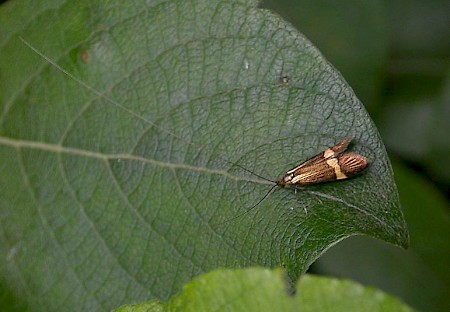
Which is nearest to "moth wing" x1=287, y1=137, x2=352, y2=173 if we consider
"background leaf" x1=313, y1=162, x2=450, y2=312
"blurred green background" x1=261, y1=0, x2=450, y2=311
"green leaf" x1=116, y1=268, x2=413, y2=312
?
"green leaf" x1=116, y1=268, x2=413, y2=312

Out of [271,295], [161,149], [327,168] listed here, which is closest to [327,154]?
[327,168]

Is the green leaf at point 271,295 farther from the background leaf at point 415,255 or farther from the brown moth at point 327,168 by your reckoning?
the background leaf at point 415,255

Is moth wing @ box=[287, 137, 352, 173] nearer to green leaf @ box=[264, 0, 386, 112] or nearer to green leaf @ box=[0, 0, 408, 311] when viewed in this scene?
green leaf @ box=[0, 0, 408, 311]

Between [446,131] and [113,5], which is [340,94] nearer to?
[113,5]

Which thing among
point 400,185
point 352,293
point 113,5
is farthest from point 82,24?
point 400,185

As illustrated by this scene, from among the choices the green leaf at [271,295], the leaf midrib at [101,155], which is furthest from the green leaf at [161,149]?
the green leaf at [271,295]

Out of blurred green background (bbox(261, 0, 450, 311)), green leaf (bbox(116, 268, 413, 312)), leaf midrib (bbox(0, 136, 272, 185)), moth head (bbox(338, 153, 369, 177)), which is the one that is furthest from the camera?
blurred green background (bbox(261, 0, 450, 311))
